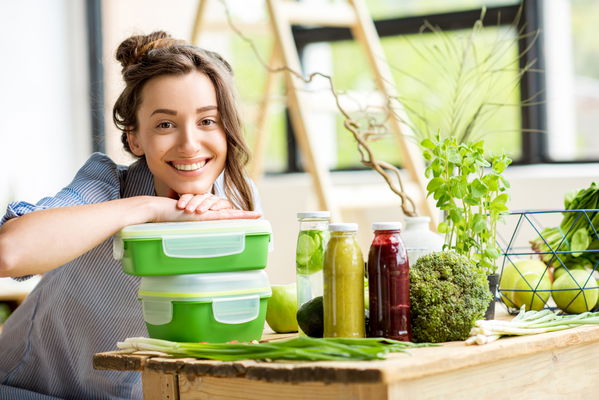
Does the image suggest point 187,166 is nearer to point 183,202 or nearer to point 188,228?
point 183,202

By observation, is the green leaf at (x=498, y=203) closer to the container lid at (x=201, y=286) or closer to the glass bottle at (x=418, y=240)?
the glass bottle at (x=418, y=240)

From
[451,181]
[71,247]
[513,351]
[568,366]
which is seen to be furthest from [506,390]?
[71,247]

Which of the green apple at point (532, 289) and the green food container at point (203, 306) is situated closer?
the green food container at point (203, 306)

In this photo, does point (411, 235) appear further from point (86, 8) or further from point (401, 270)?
point (86, 8)

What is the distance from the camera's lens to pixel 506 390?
1.23m

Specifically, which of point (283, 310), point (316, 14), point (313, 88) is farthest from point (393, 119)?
point (283, 310)

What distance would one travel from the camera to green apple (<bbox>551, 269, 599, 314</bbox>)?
5.21 feet

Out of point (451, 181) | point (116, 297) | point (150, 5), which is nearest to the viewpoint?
point (451, 181)

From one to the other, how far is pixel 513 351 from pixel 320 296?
31 cm

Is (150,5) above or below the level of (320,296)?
above

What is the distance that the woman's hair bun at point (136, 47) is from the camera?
1.74 m

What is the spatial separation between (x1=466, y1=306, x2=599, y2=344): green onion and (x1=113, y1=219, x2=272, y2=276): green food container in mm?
364

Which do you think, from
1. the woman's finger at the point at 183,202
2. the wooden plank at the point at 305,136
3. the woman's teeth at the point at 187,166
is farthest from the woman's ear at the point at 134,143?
the wooden plank at the point at 305,136

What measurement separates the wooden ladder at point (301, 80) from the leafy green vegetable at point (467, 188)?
118cm
